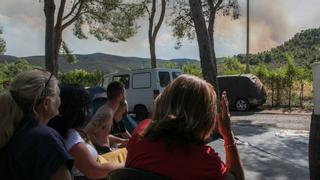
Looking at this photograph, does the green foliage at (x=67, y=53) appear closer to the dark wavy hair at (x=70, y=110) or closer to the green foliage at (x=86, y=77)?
the green foliage at (x=86, y=77)

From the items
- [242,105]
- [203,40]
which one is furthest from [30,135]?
[242,105]

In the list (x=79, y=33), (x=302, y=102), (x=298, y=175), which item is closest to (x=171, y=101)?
(x=298, y=175)

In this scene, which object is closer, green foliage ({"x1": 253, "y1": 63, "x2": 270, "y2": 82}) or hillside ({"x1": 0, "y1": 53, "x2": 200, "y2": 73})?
green foliage ({"x1": 253, "y1": 63, "x2": 270, "y2": 82})

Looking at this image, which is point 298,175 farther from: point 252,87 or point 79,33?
point 79,33

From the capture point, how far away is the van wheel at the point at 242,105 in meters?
23.8

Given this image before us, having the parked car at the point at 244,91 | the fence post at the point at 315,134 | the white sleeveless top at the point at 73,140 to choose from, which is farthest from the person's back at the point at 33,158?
the parked car at the point at 244,91

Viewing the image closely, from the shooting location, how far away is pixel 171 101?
8.40ft

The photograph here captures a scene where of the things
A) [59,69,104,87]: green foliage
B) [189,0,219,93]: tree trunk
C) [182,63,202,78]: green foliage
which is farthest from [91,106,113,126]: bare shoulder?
[59,69,104,87]: green foliage

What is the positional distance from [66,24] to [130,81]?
635 centimetres

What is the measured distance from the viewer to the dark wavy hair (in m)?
3.47

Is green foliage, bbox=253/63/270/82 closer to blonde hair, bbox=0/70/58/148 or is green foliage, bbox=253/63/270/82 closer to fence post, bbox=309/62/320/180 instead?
fence post, bbox=309/62/320/180

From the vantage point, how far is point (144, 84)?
18.9 metres

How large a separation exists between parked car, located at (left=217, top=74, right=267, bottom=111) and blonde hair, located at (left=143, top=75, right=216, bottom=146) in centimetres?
2119

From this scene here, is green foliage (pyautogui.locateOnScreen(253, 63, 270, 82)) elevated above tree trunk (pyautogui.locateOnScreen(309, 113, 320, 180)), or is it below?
above
